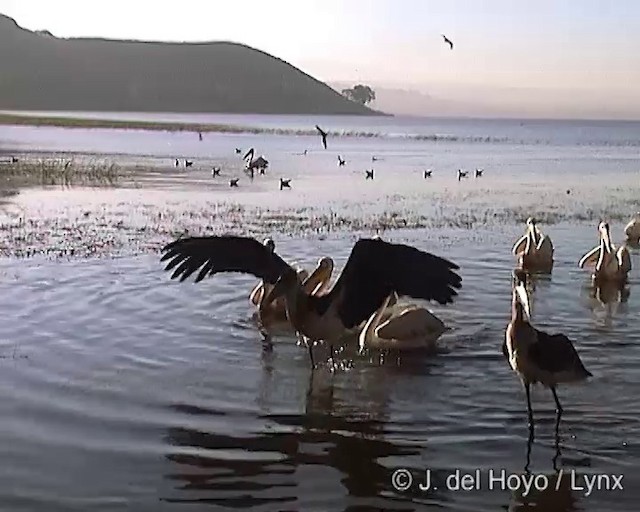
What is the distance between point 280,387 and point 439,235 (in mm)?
9873

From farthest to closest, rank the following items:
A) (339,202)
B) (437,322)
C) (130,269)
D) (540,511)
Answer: (339,202) → (130,269) → (437,322) → (540,511)

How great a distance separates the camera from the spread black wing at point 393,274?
888 centimetres

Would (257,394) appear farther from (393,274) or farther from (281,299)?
(281,299)

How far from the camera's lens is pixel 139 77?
17388cm

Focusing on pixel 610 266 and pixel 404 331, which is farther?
pixel 610 266

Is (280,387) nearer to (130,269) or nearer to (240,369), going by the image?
(240,369)

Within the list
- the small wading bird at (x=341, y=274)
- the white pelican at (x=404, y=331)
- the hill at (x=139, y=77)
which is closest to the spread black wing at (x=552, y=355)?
the small wading bird at (x=341, y=274)

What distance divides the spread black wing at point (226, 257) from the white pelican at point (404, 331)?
1335 mm

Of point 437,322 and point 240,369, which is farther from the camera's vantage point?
point 437,322

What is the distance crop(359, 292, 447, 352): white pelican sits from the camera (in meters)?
10.3

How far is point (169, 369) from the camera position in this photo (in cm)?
954

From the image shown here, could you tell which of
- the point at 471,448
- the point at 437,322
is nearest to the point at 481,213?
the point at 437,322

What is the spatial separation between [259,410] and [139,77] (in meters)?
171

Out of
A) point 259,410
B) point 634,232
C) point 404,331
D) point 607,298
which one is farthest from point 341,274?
point 634,232
